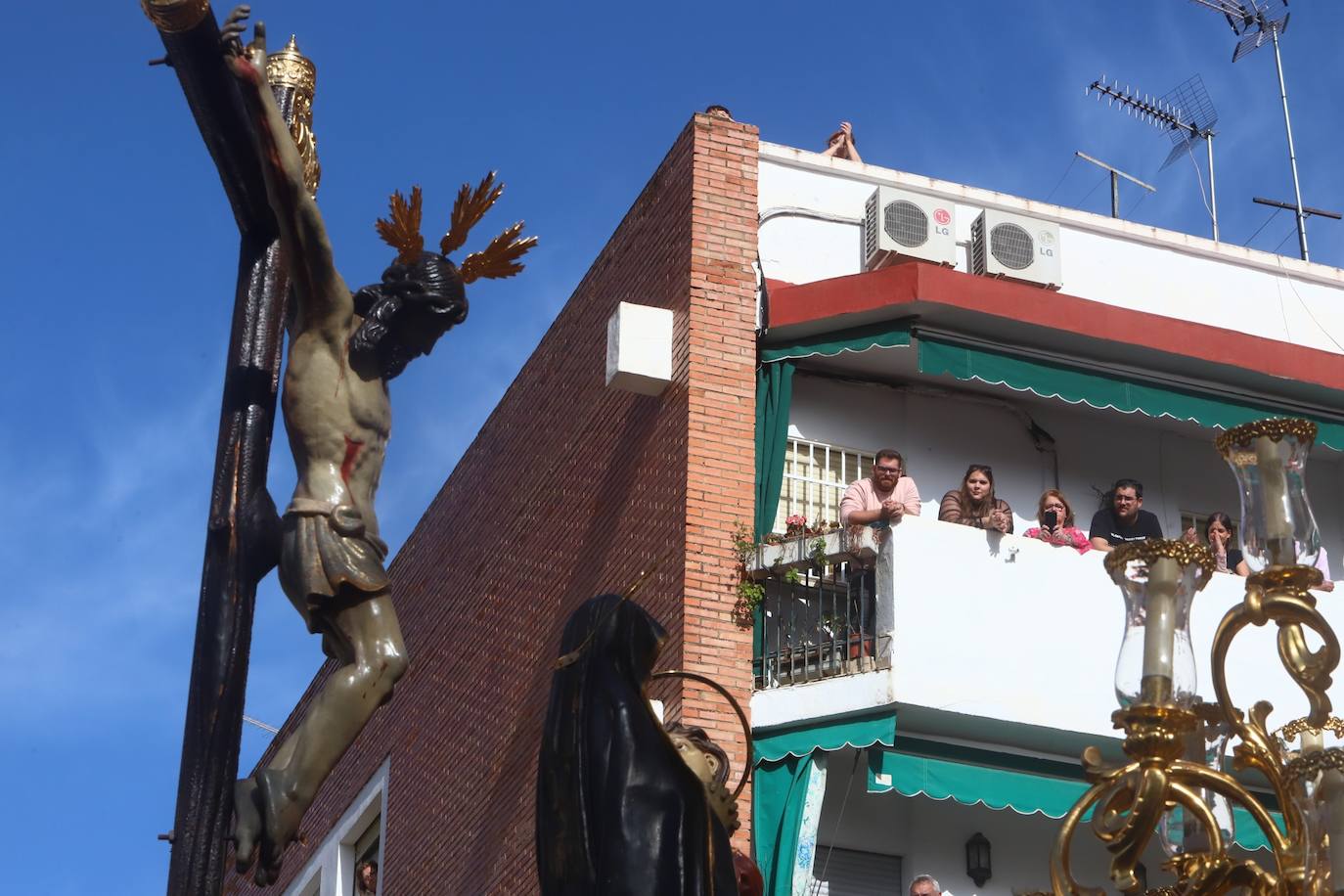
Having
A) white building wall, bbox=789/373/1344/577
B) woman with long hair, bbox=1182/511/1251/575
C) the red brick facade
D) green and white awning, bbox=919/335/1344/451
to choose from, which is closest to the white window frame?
the red brick facade

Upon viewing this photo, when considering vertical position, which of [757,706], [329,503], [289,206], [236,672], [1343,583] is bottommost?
[236,672]

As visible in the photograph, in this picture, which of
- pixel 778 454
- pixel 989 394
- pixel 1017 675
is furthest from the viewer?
pixel 989 394

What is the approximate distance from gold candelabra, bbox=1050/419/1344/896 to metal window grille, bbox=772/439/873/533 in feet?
26.1

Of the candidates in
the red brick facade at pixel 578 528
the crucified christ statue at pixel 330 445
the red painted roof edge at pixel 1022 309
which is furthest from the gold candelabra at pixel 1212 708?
the red painted roof edge at pixel 1022 309

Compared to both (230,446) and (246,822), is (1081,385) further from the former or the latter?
(246,822)

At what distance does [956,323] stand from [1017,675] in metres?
2.71

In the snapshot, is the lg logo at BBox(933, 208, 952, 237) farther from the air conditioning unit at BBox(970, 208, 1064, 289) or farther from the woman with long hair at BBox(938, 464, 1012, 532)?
the woman with long hair at BBox(938, 464, 1012, 532)

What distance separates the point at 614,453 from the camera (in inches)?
690

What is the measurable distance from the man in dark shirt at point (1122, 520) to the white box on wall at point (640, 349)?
3.18m

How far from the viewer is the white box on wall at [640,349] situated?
53.9 feet

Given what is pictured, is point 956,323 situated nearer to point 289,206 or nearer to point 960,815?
point 960,815

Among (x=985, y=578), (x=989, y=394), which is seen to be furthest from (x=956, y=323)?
(x=985, y=578)

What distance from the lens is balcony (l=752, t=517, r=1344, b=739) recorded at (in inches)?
595

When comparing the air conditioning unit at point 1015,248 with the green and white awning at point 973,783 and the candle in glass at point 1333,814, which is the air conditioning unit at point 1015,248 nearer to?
the green and white awning at point 973,783
